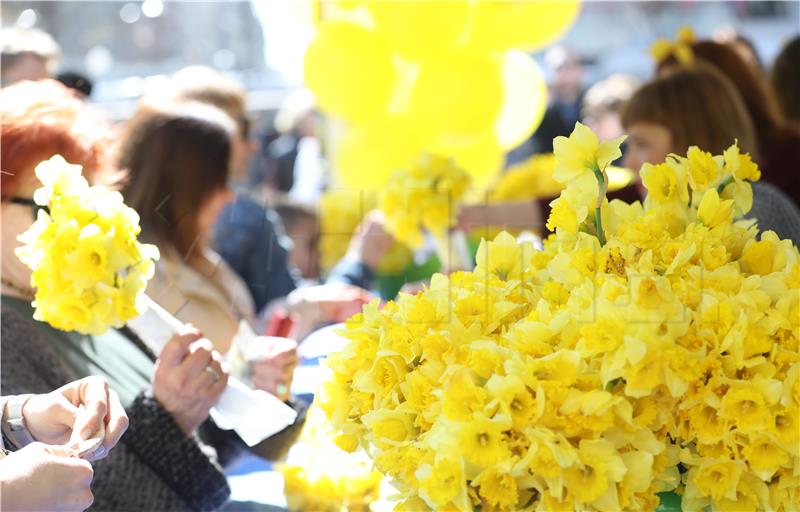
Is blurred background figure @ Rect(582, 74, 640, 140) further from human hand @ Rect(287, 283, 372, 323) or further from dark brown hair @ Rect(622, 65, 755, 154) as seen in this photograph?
human hand @ Rect(287, 283, 372, 323)

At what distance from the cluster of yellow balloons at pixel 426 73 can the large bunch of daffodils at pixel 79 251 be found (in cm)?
209

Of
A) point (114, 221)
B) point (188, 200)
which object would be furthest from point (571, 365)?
point (188, 200)

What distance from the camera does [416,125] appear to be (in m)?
3.39

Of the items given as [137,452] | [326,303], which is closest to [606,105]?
[326,303]

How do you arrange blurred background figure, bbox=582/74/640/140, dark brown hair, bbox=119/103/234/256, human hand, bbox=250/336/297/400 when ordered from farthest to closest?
blurred background figure, bbox=582/74/640/140
dark brown hair, bbox=119/103/234/256
human hand, bbox=250/336/297/400

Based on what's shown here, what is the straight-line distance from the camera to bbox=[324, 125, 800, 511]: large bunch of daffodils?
789 mm

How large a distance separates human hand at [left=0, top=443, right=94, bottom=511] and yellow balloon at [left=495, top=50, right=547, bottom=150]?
288cm

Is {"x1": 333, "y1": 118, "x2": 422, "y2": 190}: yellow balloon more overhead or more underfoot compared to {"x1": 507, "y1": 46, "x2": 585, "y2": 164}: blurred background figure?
more overhead

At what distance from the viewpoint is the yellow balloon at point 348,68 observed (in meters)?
3.09

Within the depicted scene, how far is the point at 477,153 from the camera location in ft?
11.8

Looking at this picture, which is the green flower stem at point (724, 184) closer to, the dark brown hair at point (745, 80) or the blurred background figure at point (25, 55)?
the dark brown hair at point (745, 80)

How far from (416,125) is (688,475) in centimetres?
263

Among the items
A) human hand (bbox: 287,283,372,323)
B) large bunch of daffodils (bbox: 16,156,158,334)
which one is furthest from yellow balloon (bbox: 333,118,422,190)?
large bunch of daffodils (bbox: 16,156,158,334)

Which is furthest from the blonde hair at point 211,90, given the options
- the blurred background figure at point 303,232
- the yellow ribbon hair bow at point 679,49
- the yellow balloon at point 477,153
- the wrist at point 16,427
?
the wrist at point 16,427
